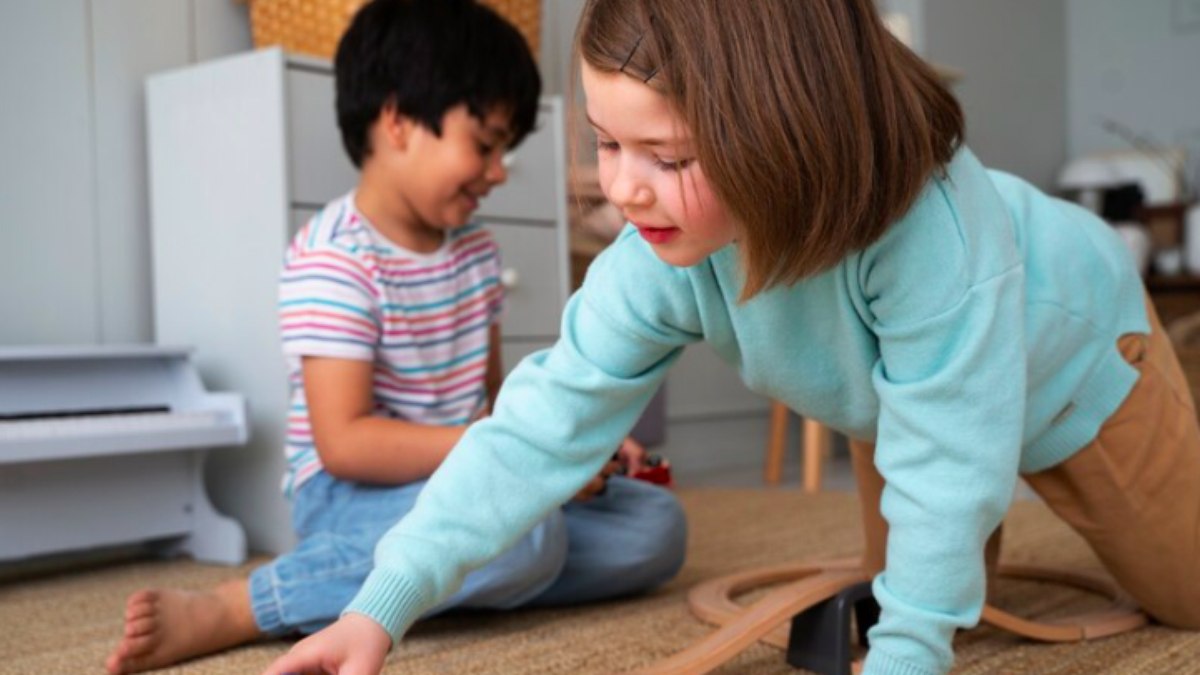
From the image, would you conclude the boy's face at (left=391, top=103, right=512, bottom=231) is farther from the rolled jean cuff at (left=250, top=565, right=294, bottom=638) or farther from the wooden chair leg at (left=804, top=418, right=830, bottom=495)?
the wooden chair leg at (left=804, top=418, right=830, bottom=495)

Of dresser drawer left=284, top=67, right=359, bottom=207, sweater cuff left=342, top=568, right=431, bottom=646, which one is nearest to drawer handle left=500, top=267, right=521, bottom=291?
dresser drawer left=284, top=67, right=359, bottom=207

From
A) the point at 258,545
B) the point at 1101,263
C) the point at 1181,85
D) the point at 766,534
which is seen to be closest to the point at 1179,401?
the point at 1101,263

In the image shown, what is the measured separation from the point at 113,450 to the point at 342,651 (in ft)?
2.54

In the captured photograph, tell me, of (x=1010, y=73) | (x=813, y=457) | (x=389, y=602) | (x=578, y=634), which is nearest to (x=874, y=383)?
(x=389, y=602)

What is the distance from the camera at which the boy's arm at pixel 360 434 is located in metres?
1.08

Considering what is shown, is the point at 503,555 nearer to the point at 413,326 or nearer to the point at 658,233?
the point at 413,326

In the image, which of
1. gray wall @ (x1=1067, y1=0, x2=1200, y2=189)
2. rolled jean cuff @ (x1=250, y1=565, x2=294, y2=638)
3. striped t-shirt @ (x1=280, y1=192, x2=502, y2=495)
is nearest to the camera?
rolled jean cuff @ (x1=250, y1=565, x2=294, y2=638)

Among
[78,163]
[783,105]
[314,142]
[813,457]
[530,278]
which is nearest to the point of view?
[783,105]

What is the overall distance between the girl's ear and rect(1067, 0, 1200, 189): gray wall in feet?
10.8

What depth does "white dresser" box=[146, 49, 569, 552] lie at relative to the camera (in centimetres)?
147

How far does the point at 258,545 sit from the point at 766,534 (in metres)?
0.63

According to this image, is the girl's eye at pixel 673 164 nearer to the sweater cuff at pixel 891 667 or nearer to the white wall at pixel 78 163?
the sweater cuff at pixel 891 667

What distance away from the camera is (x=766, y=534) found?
5.22ft

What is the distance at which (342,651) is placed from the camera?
0.65 metres
